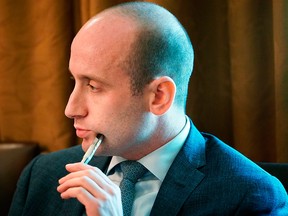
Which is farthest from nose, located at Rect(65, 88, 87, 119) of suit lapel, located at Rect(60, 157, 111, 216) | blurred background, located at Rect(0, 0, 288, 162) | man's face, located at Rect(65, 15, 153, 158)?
blurred background, located at Rect(0, 0, 288, 162)

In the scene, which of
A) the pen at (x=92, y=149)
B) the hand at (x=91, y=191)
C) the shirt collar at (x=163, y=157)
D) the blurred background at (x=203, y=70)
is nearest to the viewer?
the hand at (x=91, y=191)

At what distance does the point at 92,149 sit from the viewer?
1.19 m

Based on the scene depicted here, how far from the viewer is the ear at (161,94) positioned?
1213mm

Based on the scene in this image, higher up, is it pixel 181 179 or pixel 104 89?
pixel 104 89

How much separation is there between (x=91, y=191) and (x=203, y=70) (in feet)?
2.29

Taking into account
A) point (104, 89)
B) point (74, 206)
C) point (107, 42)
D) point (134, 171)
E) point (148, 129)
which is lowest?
point (74, 206)

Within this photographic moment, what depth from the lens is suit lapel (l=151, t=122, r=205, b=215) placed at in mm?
1228

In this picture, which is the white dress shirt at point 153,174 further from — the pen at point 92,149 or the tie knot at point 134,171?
the pen at point 92,149

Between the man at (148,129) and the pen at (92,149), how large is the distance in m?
0.01

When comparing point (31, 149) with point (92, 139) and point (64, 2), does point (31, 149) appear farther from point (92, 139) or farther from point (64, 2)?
point (92, 139)

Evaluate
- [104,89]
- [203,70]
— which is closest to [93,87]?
[104,89]

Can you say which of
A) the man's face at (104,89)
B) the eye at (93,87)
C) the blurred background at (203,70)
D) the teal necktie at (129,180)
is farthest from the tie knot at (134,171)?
the blurred background at (203,70)

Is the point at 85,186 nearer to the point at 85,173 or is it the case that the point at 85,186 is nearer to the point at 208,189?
the point at 85,173

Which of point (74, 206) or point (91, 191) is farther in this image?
point (74, 206)
